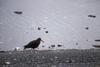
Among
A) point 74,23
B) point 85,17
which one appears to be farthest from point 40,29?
point 85,17

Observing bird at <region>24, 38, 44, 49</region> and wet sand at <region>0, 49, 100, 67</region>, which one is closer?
wet sand at <region>0, 49, 100, 67</region>

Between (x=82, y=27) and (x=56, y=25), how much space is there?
0.69 meters

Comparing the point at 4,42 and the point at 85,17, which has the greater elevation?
the point at 85,17

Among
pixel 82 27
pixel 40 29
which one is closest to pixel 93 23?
pixel 82 27

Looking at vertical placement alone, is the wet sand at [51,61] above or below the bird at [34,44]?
below

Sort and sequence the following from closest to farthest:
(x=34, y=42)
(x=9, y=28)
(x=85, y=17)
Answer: (x=34, y=42), (x=9, y=28), (x=85, y=17)

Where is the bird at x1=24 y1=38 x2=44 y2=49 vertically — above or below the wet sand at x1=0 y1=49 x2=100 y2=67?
above

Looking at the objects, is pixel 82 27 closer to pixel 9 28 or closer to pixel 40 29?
pixel 40 29

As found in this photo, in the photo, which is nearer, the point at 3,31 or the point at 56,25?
the point at 3,31

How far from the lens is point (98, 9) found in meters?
8.91

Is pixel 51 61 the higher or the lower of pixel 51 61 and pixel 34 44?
the lower

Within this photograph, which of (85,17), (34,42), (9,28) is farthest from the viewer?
(85,17)

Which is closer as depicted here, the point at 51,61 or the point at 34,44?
the point at 51,61

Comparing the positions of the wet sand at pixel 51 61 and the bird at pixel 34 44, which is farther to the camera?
the bird at pixel 34 44
